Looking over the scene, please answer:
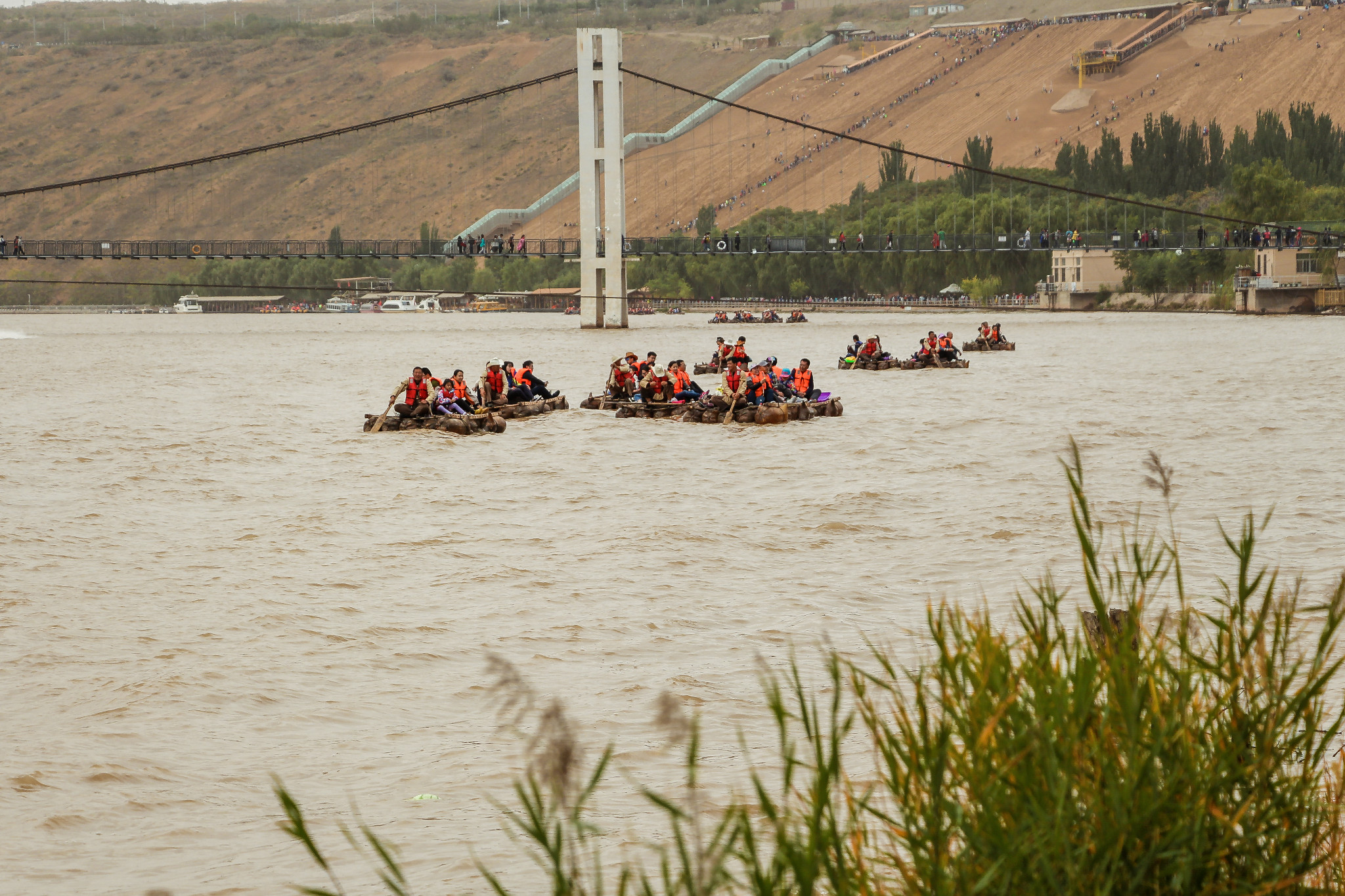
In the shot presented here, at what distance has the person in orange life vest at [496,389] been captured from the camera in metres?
31.3

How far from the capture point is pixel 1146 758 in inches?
171

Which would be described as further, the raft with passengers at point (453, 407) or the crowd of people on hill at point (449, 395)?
the crowd of people on hill at point (449, 395)

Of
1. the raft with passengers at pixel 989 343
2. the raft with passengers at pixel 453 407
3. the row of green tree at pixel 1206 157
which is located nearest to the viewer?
the raft with passengers at pixel 453 407

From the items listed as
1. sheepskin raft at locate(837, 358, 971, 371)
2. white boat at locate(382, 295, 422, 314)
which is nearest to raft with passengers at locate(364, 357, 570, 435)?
sheepskin raft at locate(837, 358, 971, 371)

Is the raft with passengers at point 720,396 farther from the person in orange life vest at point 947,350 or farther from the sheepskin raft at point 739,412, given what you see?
the person in orange life vest at point 947,350

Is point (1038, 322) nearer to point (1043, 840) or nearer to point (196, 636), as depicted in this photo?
point (196, 636)

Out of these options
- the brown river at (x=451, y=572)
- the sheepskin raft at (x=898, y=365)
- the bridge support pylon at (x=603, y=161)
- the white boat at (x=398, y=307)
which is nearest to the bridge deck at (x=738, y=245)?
the bridge support pylon at (x=603, y=161)

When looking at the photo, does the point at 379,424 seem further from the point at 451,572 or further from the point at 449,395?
the point at 451,572

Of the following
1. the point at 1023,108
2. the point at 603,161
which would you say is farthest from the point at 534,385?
the point at 1023,108

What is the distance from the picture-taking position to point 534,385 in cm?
3369

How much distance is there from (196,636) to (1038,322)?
2943 inches

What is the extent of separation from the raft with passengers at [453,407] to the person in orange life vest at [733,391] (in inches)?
152

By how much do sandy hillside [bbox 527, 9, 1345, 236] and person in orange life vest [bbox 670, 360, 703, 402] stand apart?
131490 millimetres

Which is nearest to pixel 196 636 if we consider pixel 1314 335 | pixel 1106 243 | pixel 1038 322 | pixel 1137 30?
pixel 1314 335
